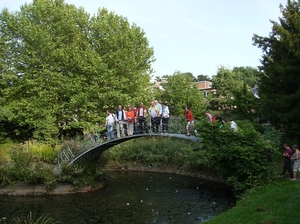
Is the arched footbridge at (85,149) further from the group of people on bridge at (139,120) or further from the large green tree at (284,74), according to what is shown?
the large green tree at (284,74)

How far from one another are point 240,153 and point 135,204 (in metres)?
6.50

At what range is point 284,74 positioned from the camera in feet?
63.3

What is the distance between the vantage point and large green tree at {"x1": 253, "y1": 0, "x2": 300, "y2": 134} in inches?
734

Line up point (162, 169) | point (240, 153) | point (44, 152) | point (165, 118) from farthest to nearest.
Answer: point (162, 169)
point (44, 152)
point (165, 118)
point (240, 153)

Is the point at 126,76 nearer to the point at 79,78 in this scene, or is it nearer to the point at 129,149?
the point at 79,78

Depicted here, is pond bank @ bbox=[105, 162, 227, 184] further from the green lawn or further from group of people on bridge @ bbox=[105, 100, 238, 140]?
the green lawn

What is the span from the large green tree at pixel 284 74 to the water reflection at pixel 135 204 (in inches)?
213

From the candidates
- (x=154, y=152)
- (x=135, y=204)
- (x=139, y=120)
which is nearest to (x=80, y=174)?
(x=135, y=204)

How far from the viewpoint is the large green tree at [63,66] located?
26438mm

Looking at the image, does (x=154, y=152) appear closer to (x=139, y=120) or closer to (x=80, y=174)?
(x=80, y=174)

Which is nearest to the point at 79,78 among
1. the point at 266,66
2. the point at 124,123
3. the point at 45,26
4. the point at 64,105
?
the point at 64,105

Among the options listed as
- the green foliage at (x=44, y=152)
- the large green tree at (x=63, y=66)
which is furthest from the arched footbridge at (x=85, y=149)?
the large green tree at (x=63, y=66)

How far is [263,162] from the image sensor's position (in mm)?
14320

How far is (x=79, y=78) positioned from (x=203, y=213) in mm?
15248
